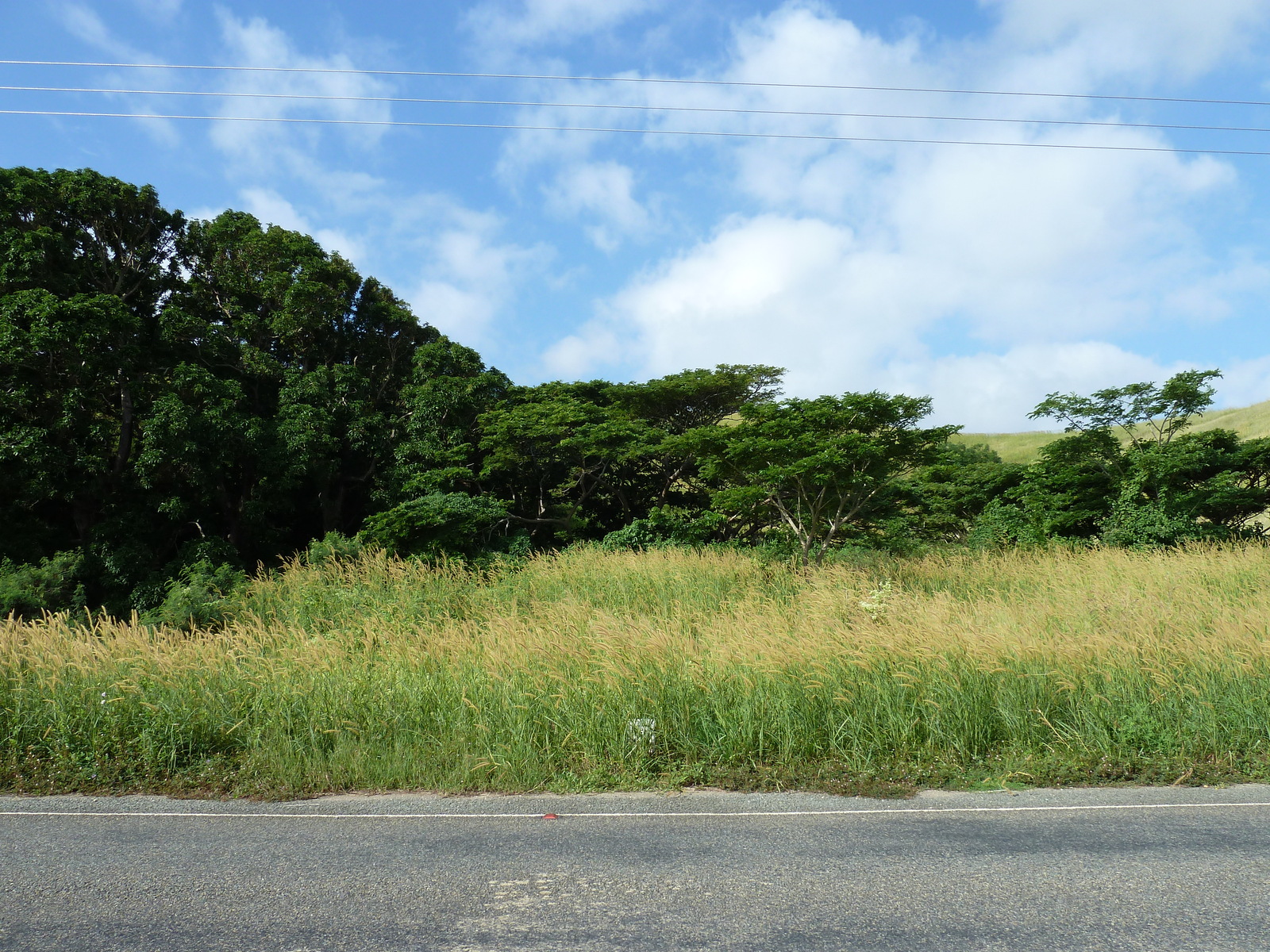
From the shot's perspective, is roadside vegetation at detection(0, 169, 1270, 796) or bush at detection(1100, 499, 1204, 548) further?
bush at detection(1100, 499, 1204, 548)

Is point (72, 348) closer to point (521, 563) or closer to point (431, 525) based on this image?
point (431, 525)

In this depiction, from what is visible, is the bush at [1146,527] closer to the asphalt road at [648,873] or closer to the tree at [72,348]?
the asphalt road at [648,873]

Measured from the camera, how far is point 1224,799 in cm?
471

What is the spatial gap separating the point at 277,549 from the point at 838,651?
68.8ft

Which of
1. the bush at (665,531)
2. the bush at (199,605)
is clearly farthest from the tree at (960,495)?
the bush at (199,605)

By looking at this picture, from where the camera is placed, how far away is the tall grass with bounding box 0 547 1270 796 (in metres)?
5.43

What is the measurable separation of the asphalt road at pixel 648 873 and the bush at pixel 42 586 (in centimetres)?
1192

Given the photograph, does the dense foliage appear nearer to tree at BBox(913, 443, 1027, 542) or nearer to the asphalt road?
tree at BBox(913, 443, 1027, 542)

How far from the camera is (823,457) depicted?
12.6m

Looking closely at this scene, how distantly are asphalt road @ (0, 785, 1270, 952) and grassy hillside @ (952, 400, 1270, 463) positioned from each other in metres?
38.2

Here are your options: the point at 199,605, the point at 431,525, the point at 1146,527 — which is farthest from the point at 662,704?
the point at 1146,527

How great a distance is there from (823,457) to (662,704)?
759 cm

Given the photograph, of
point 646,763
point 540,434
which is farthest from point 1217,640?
point 540,434

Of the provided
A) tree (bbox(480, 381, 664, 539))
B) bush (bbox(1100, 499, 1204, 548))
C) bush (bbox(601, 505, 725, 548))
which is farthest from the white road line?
tree (bbox(480, 381, 664, 539))
